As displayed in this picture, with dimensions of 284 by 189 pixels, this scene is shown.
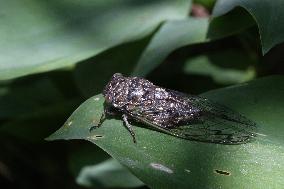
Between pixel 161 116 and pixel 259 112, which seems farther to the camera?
pixel 161 116

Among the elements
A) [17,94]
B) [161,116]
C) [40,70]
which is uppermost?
[40,70]

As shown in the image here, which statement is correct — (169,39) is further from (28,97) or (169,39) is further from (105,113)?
(28,97)

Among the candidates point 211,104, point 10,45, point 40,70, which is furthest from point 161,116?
point 10,45

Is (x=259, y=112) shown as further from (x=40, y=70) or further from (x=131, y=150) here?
(x=40, y=70)

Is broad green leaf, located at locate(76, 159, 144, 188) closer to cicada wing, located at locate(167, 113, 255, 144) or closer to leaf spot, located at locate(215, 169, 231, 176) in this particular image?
cicada wing, located at locate(167, 113, 255, 144)

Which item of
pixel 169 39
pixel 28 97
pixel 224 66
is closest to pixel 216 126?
pixel 169 39

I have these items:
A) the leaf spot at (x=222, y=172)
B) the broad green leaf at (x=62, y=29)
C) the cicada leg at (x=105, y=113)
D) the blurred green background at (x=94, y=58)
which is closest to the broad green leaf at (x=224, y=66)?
the blurred green background at (x=94, y=58)

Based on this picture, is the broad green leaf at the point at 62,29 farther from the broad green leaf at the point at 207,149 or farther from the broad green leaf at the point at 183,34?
the broad green leaf at the point at 207,149
